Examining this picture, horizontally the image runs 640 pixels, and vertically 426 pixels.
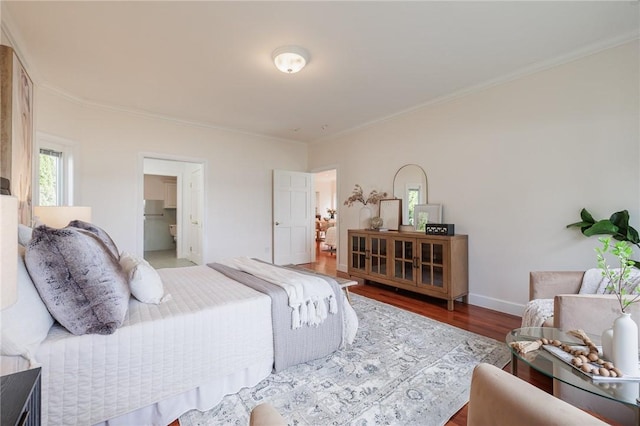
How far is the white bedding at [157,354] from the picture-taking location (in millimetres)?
1191

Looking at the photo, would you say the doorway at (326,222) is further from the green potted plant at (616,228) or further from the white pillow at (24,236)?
the white pillow at (24,236)

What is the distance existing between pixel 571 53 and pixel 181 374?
13.1ft

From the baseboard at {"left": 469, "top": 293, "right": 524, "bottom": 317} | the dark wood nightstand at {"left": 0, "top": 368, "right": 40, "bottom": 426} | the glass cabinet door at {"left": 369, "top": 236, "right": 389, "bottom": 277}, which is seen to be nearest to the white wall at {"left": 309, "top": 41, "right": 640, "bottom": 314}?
the baseboard at {"left": 469, "top": 293, "right": 524, "bottom": 317}

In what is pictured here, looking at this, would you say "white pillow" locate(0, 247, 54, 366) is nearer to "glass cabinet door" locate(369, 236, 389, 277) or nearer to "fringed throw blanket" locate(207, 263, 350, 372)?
"fringed throw blanket" locate(207, 263, 350, 372)

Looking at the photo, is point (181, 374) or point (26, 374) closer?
point (26, 374)

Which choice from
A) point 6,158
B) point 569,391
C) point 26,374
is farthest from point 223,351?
point 6,158

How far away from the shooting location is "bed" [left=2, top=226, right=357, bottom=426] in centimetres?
119

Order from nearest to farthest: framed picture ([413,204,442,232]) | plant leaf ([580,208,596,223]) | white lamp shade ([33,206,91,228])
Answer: white lamp shade ([33,206,91,228]) → plant leaf ([580,208,596,223]) → framed picture ([413,204,442,232])

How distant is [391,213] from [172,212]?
21.1 ft

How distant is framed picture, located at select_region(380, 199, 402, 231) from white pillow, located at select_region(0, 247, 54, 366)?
12.3ft

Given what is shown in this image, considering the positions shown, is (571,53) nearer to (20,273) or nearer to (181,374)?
(181,374)

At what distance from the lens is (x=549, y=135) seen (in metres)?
2.77

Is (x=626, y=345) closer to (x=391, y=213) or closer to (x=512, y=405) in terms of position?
(x=512, y=405)

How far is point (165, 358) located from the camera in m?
1.43
